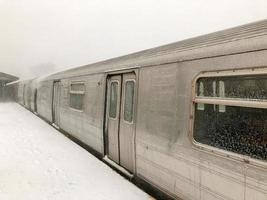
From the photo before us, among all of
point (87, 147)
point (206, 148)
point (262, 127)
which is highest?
point (262, 127)

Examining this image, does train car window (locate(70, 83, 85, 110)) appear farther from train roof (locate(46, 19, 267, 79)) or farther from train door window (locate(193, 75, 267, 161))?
Result: train door window (locate(193, 75, 267, 161))

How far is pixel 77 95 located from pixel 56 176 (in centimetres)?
458

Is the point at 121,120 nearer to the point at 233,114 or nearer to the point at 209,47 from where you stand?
the point at 209,47

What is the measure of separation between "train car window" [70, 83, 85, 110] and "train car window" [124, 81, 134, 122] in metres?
3.69

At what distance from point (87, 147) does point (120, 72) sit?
371 cm

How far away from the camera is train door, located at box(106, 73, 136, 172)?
7.21 metres

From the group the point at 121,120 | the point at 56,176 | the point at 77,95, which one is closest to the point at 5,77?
the point at 77,95

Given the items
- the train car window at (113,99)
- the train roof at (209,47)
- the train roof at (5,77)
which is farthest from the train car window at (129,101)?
the train roof at (5,77)

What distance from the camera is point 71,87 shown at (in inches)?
499

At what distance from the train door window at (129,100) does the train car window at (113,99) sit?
646mm

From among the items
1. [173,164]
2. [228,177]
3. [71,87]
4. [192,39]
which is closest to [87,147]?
[71,87]

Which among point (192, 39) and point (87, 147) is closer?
point (192, 39)

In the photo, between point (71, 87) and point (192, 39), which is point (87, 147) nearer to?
point (71, 87)

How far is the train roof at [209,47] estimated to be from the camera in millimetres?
3944
